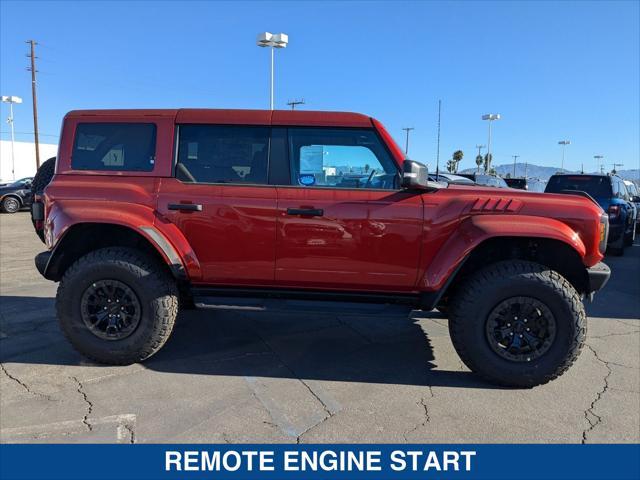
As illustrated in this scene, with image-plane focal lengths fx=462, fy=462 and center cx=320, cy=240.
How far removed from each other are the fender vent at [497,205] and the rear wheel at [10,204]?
19982mm

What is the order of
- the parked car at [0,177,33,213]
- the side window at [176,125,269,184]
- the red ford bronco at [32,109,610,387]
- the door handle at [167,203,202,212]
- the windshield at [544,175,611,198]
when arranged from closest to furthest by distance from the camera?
the red ford bronco at [32,109,610,387] < the door handle at [167,203,202,212] < the side window at [176,125,269,184] < the windshield at [544,175,611,198] < the parked car at [0,177,33,213]

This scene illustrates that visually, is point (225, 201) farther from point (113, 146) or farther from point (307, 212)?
point (113, 146)

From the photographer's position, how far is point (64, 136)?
12.7ft

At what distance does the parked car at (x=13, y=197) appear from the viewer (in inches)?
717

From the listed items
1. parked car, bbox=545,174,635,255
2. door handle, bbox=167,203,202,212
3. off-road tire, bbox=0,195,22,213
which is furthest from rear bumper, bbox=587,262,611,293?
off-road tire, bbox=0,195,22,213

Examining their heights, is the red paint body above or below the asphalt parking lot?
above

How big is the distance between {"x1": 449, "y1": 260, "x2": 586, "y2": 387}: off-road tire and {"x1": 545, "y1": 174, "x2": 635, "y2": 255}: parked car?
21.3ft

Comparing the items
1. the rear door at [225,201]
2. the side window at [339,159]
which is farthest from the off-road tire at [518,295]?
the rear door at [225,201]

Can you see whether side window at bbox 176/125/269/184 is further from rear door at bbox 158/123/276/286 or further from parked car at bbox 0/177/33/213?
parked car at bbox 0/177/33/213

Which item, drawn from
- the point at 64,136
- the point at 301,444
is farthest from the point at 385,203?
the point at 64,136

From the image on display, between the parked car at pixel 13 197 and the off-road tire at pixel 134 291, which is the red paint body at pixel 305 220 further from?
the parked car at pixel 13 197

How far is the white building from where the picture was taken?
1923 inches

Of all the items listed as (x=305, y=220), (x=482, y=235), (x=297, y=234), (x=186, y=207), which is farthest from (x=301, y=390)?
(x=482, y=235)

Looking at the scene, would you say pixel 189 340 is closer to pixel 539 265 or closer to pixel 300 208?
pixel 300 208
